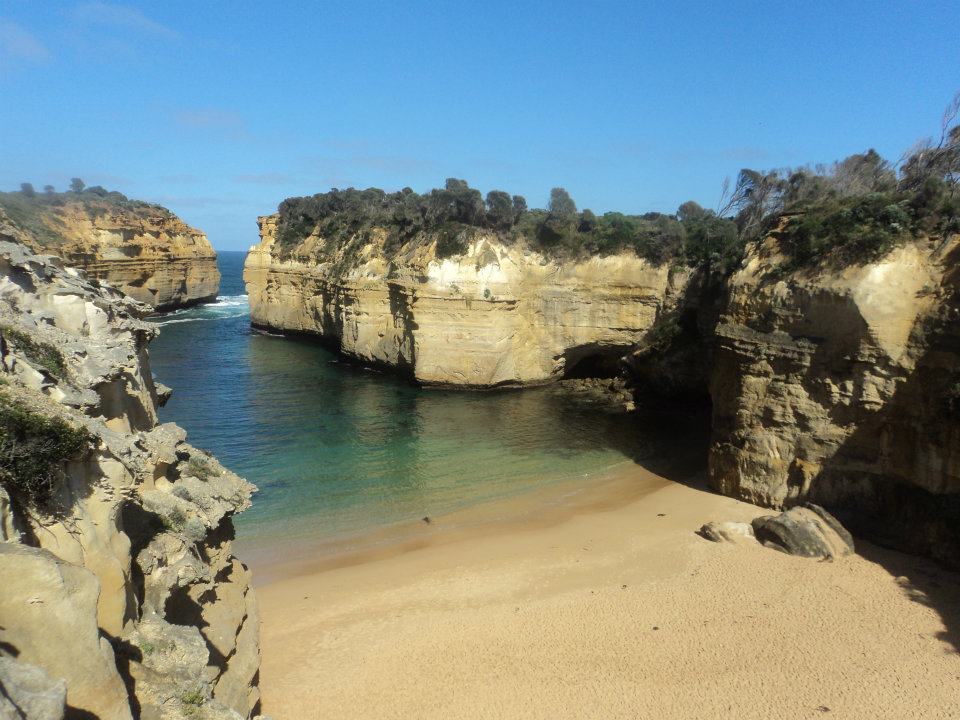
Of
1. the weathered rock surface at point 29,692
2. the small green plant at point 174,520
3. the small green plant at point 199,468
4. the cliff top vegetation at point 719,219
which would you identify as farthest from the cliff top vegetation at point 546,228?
the weathered rock surface at point 29,692

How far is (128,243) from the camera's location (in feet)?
151

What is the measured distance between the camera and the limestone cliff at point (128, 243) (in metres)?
42.4

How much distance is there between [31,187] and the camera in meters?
59.4

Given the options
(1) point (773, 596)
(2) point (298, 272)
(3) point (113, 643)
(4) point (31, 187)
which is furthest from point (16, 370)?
(4) point (31, 187)

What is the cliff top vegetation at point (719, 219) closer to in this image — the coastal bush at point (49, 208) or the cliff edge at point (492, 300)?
the cliff edge at point (492, 300)

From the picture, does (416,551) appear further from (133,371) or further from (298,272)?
(298,272)

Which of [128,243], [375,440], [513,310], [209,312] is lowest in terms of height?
[375,440]

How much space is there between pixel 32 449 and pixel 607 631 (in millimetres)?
8641

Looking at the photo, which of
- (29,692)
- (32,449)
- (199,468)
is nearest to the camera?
(29,692)

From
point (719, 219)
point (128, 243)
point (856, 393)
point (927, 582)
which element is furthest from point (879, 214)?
point (128, 243)

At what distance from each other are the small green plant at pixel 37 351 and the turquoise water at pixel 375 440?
27.4 ft

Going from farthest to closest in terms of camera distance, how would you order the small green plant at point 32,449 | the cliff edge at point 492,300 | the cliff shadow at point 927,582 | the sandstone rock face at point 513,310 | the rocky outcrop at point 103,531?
the cliff edge at point 492,300, the sandstone rock face at point 513,310, the cliff shadow at point 927,582, the small green plant at point 32,449, the rocky outcrop at point 103,531

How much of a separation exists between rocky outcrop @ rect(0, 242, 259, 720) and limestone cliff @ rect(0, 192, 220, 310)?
37798 millimetres

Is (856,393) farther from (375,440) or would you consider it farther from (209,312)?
(209,312)
